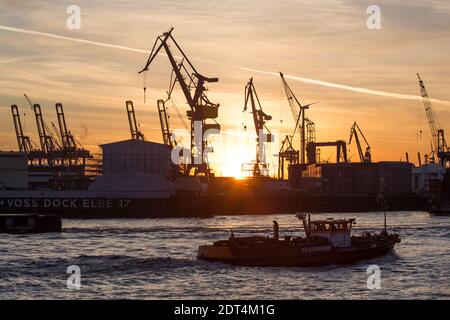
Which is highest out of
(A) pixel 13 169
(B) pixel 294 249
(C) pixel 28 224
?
(A) pixel 13 169

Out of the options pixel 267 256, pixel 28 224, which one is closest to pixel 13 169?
pixel 28 224

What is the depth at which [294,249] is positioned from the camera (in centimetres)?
5919

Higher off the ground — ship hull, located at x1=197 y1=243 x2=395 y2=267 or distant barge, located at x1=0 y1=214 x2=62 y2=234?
distant barge, located at x1=0 y1=214 x2=62 y2=234

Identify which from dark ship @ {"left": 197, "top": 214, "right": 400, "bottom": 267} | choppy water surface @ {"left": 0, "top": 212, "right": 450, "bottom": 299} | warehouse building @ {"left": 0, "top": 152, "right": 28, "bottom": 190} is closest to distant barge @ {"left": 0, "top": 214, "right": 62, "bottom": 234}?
choppy water surface @ {"left": 0, "top": 212, "right": 450, "bottom": 299}

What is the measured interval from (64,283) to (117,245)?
2879 centimetres

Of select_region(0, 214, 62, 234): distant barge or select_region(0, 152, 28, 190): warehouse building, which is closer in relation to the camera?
select_region(0, 214, 62, 234): distant barge

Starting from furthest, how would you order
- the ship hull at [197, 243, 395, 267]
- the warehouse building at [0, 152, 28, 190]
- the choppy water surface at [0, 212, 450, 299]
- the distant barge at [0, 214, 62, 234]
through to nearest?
the warehouse building at [0, 152, 28, 190], the distant barge at [0, 214, 62, 234], the ship hull at [197, 243, 395, 267], the choppy water surface at [0, 212, 450, 299]

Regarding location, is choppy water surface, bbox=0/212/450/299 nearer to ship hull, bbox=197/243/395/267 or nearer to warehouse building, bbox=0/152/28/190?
ship hull, bbox=197/243/395/267

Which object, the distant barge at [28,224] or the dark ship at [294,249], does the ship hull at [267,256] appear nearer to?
the dark ship at [294,249]

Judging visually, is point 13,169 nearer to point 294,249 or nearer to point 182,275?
point 294,249

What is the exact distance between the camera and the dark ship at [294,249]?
59188 mm


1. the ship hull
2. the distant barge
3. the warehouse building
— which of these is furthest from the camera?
the warehouse building

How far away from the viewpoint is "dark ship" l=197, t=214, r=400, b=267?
59188mm
